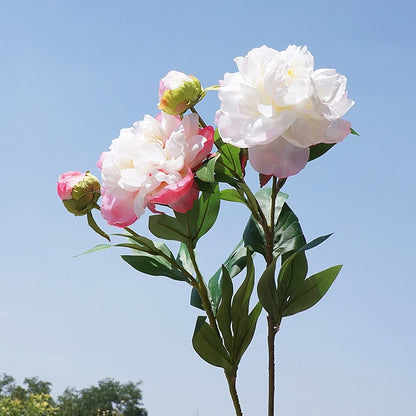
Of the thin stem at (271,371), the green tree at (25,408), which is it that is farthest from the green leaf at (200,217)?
the green tree at (25,408)

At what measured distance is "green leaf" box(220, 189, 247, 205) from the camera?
121cm

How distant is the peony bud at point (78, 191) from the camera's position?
110 cm

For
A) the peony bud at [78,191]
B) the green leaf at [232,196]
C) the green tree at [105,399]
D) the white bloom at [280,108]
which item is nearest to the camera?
the white bloom at [280,108]

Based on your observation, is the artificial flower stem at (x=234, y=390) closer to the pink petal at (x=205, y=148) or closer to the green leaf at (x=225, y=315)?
the green leaf at (x=225, y=315)

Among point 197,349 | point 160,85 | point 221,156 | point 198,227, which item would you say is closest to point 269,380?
point 197,349

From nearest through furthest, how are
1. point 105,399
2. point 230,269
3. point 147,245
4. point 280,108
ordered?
point 280,108 → point 147,245 → point 230,269 → point 105,399

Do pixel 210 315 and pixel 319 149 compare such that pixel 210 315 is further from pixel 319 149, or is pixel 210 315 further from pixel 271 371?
pixel 319 149

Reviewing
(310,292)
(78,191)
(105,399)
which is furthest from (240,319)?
(105,399)

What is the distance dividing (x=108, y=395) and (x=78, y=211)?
20.9ft

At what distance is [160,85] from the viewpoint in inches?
43.2

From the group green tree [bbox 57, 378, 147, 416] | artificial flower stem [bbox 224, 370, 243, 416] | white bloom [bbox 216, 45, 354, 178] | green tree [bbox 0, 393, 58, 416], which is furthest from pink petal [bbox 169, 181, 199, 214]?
green tree [bbox 57, 378, 147, 416]

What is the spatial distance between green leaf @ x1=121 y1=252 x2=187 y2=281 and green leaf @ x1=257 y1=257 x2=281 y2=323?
181 millimetres

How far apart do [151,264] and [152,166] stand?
0.85 feet

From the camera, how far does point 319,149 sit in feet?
3.67
